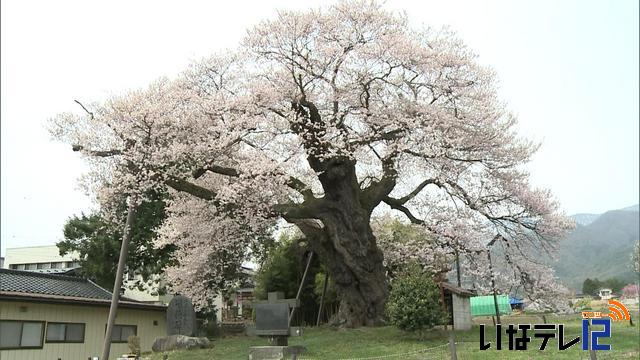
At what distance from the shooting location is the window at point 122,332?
22.4 meters

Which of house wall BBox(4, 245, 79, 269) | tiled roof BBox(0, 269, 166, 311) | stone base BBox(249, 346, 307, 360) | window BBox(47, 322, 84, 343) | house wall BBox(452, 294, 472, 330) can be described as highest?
house wall BBox(4, 245, 79, 269)

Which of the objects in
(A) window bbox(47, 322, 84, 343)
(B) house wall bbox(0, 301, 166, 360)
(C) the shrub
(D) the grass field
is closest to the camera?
(D) the grass field

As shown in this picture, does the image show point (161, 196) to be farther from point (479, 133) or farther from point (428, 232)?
point (479, 133)

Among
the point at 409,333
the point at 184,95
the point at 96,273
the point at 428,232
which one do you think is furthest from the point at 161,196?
the point at 409,333

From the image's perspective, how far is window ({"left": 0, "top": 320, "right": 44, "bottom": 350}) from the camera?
1762 cm

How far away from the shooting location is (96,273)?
28.8 m

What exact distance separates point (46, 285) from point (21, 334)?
4.17m

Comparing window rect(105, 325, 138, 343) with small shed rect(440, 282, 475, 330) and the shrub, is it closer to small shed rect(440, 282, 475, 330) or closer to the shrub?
the shrub

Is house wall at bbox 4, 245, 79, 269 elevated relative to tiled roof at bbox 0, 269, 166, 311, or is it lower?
elevated

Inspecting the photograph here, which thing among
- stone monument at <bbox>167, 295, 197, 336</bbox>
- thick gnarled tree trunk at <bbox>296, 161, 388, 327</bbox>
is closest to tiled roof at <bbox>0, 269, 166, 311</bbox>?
stone monument at <bbox>167, 295, 197, 336</bbox>

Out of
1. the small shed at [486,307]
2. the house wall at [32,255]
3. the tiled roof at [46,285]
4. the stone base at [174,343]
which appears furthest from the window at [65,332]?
the small shed at [486,307]

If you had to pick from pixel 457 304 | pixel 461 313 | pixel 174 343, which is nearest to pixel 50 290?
pixel 174 343

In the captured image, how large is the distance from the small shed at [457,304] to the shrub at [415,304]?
19.7 ft

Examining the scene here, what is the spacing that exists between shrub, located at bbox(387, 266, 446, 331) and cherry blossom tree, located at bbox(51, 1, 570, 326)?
8.95 feet
